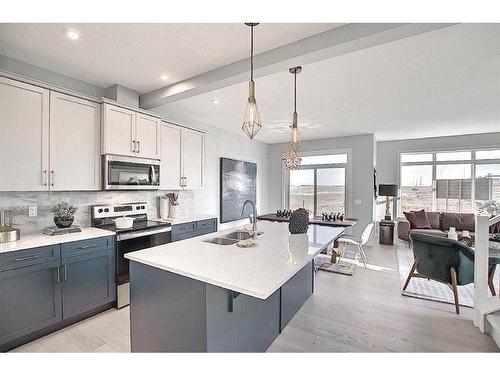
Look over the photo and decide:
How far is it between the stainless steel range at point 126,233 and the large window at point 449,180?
20.6ft

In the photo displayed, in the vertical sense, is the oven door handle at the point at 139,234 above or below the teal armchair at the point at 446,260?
above

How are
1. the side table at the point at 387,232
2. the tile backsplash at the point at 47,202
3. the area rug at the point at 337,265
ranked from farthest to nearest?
the side table at the point at 387,232 < the area rug at the point at 337,265 < the tile backsplash at the point at 47,202

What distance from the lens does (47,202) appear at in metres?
2.65

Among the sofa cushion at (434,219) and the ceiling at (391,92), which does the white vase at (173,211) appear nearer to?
the ceiling at (391,92)

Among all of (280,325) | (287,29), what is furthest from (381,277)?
(287,29)

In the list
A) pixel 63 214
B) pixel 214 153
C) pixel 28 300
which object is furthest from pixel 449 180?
pixel 28 300

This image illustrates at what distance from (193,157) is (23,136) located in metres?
2.16

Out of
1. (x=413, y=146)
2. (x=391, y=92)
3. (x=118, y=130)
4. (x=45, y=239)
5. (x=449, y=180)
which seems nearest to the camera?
(x=45, y=239)

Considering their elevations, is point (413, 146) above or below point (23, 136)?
above

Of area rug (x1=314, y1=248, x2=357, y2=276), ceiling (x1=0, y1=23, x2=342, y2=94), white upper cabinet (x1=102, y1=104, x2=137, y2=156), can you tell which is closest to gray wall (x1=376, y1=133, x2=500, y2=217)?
area rug (x1=314, y1=248, x2=357, y2=276)

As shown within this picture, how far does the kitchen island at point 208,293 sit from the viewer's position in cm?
141

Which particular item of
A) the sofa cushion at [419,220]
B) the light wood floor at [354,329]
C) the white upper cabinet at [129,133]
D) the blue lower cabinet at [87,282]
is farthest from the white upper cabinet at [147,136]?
the sofa cushion at [419,220]

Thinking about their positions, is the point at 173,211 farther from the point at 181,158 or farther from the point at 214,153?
the point at 214,153
